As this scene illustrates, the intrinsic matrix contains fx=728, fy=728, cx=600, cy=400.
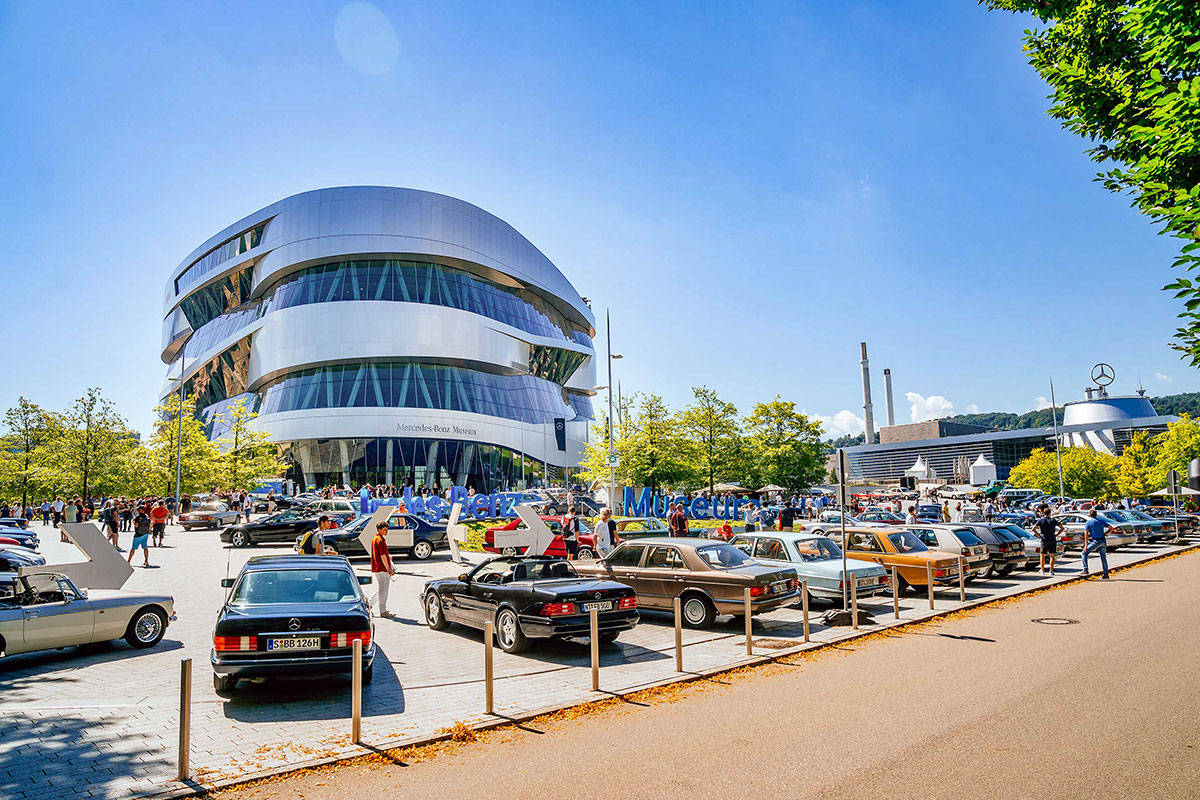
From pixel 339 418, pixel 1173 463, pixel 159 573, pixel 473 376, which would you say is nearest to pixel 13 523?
pixel 159 573

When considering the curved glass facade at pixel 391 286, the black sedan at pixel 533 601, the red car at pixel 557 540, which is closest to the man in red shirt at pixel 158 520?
the red car at pixel 557 540

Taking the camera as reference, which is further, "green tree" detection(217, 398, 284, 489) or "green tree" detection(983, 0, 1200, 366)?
"green tree" detection(217, 398, 284, 489)

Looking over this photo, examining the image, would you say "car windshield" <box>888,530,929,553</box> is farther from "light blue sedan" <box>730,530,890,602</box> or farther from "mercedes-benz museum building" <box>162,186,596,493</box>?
"mercedes-benz museum building" <box>162,186,596,493</box>

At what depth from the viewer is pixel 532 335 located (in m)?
79.0

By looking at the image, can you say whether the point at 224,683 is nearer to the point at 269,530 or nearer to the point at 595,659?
the point at 595,659

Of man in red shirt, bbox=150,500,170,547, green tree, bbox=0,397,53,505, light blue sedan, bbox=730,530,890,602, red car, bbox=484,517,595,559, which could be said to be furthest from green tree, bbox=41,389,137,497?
light blue sedan, bbox=730,530,890,602

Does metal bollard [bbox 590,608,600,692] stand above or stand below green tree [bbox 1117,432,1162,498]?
below

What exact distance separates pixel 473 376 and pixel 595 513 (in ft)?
126

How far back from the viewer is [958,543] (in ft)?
Answer: 58.3

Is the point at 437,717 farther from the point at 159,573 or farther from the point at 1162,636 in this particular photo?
Answer: the point at 159,573

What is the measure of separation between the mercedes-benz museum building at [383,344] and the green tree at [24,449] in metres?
13.8

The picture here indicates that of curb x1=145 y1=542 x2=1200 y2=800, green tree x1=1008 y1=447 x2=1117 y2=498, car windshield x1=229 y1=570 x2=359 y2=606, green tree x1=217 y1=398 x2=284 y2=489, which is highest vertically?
green tree x1=217 y1=398 x2=284 y2=489

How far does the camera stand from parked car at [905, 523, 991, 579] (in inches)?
687

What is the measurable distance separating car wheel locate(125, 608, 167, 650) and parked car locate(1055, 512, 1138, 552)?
93.2ft
